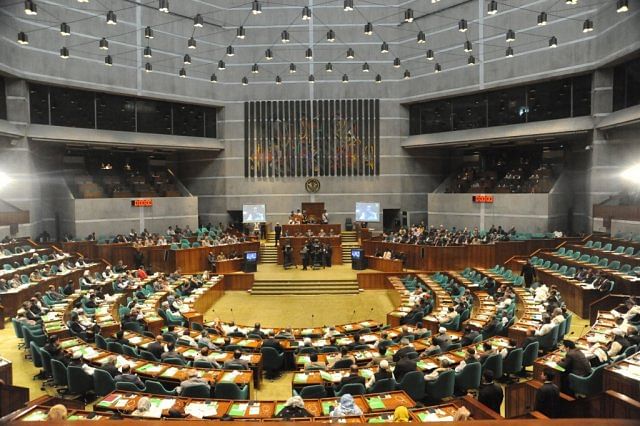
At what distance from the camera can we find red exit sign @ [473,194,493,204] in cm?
2586

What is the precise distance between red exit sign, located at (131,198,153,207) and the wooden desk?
12.4 meters

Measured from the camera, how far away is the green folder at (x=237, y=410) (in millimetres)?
6379

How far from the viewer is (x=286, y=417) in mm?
5762

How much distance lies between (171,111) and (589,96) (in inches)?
845

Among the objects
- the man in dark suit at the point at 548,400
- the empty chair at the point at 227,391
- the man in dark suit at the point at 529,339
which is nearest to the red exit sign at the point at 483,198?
the man in dark suit at the point at 529,339

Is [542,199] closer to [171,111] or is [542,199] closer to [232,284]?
[232,284]

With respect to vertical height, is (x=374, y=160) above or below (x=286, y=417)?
above

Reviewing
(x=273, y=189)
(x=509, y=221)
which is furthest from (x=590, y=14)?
(x=273, y=189)

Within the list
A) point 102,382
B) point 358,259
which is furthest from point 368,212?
point 102,382

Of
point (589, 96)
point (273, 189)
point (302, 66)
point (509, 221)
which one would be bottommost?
point (509, 221)

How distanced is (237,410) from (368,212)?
21365 millimetres

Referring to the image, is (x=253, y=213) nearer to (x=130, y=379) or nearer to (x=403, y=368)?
(x=130, y=379)

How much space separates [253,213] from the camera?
90.5ft

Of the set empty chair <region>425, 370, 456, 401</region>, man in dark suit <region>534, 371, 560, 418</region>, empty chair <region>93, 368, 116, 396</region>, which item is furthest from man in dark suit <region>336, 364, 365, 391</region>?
empty chair <region>93, 368, 116, 396</region>
